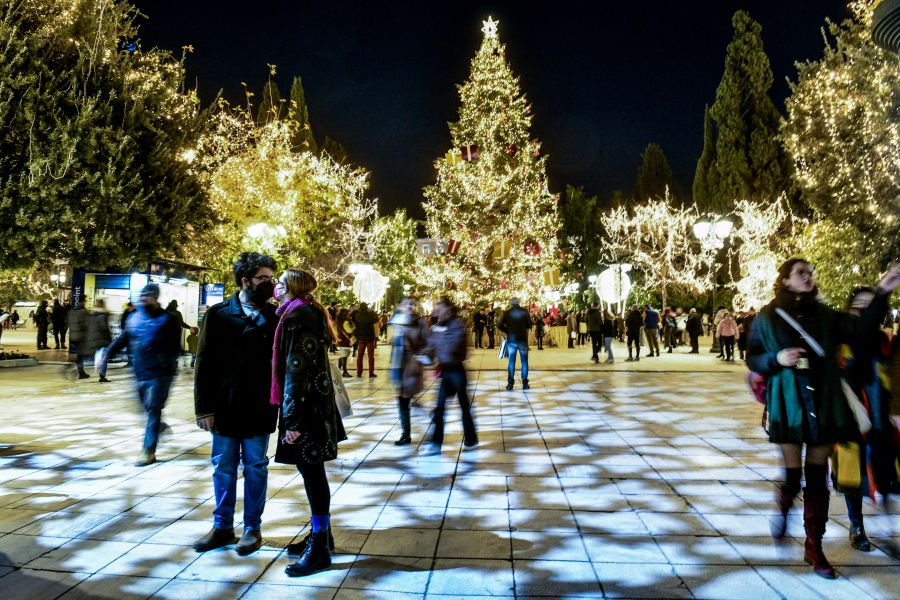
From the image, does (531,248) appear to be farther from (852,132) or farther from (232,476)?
(232,476)

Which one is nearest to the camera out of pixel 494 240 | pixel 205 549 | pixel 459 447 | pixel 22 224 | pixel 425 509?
pixel 205 549

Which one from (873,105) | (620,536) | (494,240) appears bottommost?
(620,536)

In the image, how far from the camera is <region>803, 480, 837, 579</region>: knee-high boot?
3367 millimetres

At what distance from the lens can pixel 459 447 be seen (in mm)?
6703

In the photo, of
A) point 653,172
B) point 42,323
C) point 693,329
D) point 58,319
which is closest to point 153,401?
point 693,329

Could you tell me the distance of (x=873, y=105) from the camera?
57.8 feet

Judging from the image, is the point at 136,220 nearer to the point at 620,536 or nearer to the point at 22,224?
the point at 22,224

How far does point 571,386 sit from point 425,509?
8.20 metres

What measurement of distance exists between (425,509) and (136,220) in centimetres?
1265

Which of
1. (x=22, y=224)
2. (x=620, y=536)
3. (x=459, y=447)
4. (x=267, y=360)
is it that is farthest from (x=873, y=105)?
(x=22, y=224)

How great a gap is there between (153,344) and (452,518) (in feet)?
11.8

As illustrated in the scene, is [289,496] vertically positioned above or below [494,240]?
below

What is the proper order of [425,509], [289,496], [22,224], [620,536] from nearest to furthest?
1. [620,536]
2. [425,509]
3. [289,496]
4. [22,224]

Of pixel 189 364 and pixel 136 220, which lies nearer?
pixel 136 220
